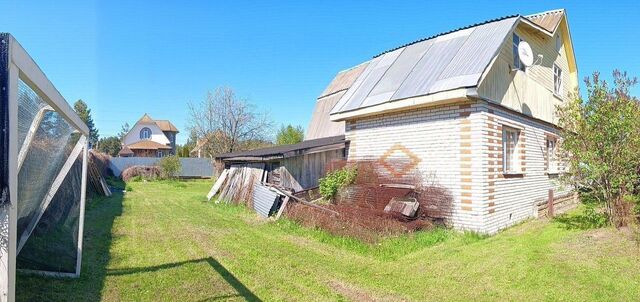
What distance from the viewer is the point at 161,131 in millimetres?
53656

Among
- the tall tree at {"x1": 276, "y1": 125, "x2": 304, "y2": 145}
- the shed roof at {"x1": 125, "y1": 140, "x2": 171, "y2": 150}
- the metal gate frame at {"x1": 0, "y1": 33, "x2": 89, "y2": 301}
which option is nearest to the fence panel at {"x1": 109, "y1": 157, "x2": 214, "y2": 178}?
the tall tree at {"x1": 276, "y1": 125, "x2": 304, "y2": 145}

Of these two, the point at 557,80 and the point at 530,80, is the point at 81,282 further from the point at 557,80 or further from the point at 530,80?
the point at 557,80

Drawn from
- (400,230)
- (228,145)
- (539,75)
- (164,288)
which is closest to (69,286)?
(164,288)

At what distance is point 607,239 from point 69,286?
8.61 meters

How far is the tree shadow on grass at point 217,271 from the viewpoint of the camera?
499 centimetres

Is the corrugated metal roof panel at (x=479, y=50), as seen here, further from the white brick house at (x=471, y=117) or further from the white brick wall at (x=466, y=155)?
the white brick wall at (x=466, y=155)

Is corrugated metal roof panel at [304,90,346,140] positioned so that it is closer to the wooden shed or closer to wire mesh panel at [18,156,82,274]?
the wooden shed

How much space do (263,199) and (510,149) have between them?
24.2 ft

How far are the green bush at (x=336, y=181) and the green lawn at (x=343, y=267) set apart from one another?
2.20m

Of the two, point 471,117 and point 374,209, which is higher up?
point 471,117

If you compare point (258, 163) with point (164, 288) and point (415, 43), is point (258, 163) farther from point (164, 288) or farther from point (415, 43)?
point (164, 288)

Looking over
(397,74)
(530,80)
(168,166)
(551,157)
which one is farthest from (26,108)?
(168,166)

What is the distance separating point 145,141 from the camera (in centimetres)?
5144

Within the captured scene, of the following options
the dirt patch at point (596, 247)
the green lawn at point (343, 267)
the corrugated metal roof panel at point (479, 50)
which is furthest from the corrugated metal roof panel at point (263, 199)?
the dirt patch at point (596, 247)
